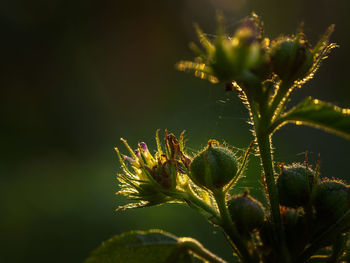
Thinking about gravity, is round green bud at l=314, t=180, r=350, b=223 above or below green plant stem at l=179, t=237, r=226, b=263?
above

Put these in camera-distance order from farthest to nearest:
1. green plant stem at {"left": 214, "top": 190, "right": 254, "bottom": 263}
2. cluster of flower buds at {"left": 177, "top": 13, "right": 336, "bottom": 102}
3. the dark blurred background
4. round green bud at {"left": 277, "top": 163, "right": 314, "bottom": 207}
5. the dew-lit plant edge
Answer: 1. the dark blurred background
2. round green bud at {"left": 277, "top": 163, "right": 314, "bottom": 207}
3. green plant stem at {"left": 214, "top": 190, "right": 254, "bottom": 263}
4. the dew-lit plant edge
5. cluster of flower buds at {"left": 177, "top": 13, "right": 336, "bottom": 102}

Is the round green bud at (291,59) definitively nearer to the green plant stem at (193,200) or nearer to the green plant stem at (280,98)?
the green plant stem at (280,98)

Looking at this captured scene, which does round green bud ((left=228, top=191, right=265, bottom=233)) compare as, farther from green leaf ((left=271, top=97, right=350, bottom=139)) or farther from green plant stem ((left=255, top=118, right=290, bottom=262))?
green leaf ((left=271, top=97, right=350, bottom=139))

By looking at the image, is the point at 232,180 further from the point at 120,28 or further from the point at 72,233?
the point at 120,28

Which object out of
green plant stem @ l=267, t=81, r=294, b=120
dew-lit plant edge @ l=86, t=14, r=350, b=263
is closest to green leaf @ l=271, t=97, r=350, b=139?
dew-lit plant edge @ l=86, t=14, r=350, b=263

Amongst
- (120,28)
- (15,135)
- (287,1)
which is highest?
(120,28)

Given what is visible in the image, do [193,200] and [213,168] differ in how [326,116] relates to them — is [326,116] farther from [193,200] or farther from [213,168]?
[193,200]

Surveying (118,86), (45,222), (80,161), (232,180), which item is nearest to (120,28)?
(118,86)
